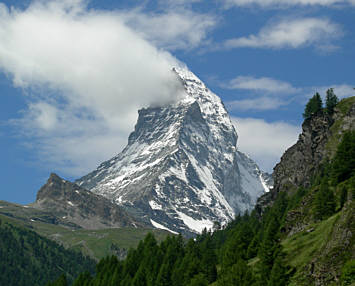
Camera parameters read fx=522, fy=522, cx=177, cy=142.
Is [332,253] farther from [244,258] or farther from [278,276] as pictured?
[244,258]

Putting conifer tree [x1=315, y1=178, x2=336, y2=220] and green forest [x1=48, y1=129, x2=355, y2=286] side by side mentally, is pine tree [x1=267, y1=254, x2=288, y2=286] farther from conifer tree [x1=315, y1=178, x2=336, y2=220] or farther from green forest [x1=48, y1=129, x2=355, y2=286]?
conifer tree [x1=315, y1=178, x2=336, y2=220]

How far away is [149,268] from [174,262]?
7.05m

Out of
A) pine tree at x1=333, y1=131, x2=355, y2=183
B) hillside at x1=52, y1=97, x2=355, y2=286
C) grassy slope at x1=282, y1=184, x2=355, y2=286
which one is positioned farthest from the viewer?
pine tree at x1=333, y1=131, x2=355, y2=183

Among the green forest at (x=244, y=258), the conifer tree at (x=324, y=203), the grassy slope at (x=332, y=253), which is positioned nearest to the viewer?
the grassy slope at (x=332, y=253)

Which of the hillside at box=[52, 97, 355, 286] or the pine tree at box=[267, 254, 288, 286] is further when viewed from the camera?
the pine tree at box=[267, 254, 288, 286]

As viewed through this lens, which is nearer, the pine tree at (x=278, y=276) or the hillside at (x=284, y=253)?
the hillside at (x=284, y=253)

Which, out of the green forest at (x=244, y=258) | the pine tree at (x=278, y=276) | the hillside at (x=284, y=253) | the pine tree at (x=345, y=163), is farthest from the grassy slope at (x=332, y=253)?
the pine tree at (x=345, y=163)

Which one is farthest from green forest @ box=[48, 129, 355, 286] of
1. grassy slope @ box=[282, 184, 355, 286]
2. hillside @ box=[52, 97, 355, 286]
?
grassy slope @ box=[282, 184, 355, 286]

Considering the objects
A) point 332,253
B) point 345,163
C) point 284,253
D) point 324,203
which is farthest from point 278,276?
point 345,163

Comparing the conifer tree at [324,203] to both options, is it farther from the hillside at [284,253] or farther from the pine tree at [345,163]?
the pine tree at [345,163]

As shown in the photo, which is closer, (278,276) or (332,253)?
(332,253)

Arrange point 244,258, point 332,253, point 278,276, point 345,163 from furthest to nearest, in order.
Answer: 1. point 244,258
2. point 345,163
3. point 278,276
4. point 332,253

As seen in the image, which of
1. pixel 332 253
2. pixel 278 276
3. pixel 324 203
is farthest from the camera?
pixel 324 203

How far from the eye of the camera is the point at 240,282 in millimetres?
87375
